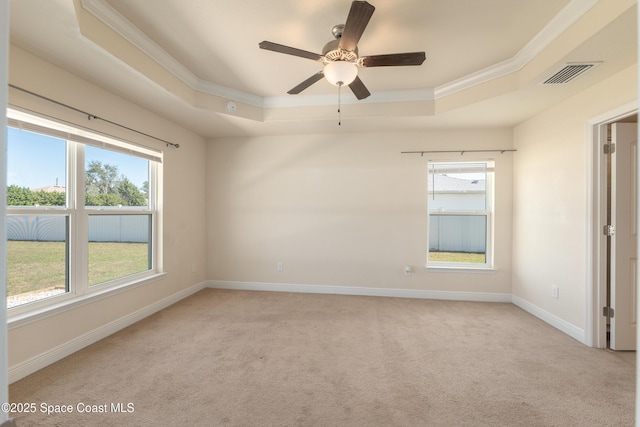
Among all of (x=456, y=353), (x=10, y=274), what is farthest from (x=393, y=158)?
(x=10, y=274)

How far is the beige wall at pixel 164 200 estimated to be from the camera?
2.05 metres

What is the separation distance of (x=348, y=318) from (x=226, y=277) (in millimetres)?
2184

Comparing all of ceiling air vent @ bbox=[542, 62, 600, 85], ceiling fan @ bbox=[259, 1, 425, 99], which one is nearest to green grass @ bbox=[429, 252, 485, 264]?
ceiling air vent @ bbox=[542, 62, 600, 85]

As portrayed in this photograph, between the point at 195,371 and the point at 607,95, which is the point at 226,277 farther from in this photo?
the point at 607,95

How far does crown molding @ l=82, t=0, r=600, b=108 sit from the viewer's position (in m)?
1.96

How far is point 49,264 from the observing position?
232cm

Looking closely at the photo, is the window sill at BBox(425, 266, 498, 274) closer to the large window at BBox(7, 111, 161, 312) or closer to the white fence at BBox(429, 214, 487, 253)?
the white fence at BBox(429, 214, 487, 253)

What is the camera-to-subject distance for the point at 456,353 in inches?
95.2

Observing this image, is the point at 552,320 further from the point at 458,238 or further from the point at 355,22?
the point at 355,22

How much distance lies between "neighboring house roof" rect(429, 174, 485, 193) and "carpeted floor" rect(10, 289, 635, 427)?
5.74 feet

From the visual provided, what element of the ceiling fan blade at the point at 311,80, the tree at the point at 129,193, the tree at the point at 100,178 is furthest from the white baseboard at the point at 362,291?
the ceiling fan blade at the point at 311,80

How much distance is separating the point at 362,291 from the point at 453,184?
2.05 m

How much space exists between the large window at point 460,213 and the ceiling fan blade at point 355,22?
8.37ft

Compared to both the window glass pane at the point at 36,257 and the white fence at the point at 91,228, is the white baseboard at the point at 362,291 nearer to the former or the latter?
Answer: the white fence at the point at 91,228
